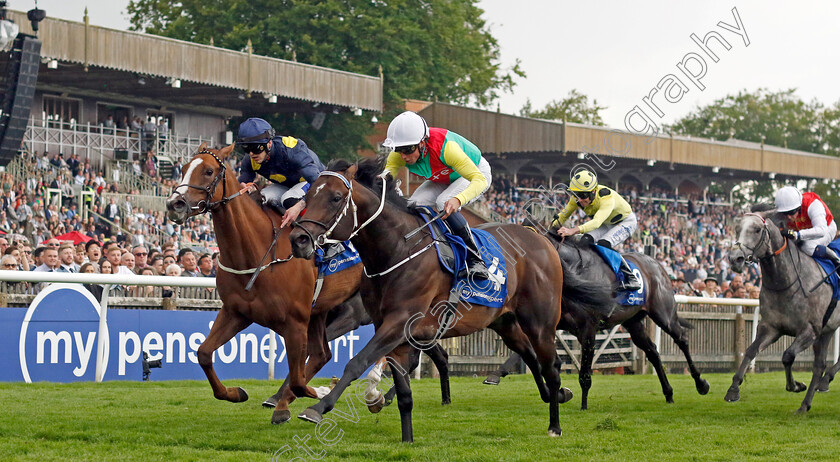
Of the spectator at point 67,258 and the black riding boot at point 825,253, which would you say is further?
the spectator at point 67,258

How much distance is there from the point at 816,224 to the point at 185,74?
16.8 meters

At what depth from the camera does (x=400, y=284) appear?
568 cm

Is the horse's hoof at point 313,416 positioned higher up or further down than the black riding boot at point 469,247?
further down

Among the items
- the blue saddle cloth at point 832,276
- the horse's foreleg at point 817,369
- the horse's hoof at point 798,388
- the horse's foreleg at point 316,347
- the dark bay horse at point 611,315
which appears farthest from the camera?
the horse's hoof at point 798,388

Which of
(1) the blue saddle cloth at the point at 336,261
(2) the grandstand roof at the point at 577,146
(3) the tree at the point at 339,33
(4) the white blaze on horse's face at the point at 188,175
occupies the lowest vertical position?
(1) the blue saddle cloth at the point at 336,261

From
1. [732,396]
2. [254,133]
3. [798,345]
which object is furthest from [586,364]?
[254,133]

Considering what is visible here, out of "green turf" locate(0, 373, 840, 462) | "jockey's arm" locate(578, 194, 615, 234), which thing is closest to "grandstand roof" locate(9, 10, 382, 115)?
"green turf" locate(0, 373, 840, 462)

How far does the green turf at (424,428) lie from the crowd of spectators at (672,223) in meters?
14.6

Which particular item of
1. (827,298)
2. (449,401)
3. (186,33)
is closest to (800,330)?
(827,298)

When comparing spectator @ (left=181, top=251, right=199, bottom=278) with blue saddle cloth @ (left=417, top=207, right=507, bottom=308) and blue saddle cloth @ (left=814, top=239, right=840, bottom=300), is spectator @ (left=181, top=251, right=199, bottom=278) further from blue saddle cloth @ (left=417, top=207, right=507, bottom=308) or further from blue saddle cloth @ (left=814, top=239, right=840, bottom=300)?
blue saddle cloth @ (left=814, top=239, right=840, bottom=300)

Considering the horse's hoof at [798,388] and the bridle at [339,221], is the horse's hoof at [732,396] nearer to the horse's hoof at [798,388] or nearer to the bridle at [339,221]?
the horse's hoof at [798,388]

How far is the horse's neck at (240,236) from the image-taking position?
6379 mm

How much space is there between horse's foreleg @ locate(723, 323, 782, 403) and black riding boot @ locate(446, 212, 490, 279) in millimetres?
3459

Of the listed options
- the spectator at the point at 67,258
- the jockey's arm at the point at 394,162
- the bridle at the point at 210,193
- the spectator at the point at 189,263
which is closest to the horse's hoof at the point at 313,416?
the bridle at the point at 210,193
